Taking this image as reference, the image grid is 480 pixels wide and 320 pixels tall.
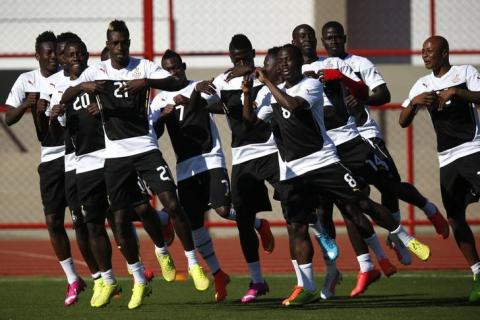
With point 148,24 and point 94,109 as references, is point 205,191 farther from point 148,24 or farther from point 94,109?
point 148,24

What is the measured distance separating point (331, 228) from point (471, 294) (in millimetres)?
1998

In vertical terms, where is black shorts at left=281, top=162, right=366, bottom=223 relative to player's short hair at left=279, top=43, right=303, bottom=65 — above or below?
below

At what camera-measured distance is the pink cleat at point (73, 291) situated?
12430 mm

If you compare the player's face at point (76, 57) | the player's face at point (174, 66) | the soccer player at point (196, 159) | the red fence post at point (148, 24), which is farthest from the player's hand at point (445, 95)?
the red fence post at point (148, 24)

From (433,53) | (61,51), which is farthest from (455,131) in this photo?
(61,51)

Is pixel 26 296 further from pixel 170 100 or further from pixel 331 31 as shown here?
pixel 331 31

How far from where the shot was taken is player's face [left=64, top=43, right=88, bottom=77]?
40.4ft

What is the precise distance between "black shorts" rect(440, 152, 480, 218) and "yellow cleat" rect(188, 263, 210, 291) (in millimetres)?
2403

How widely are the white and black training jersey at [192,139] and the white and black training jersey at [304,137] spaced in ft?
5.71

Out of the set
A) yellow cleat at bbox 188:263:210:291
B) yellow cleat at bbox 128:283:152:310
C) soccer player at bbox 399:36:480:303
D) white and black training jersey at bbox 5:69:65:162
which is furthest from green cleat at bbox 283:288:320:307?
white and black training jersey at bbox 5:69:65:162

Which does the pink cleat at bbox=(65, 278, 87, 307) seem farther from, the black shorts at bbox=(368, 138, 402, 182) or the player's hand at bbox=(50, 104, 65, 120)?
the black shorts at bbox=(368, 138, 402, 182)

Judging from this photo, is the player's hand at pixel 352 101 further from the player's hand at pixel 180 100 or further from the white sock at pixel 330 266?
the player's hand at pixel 180 100

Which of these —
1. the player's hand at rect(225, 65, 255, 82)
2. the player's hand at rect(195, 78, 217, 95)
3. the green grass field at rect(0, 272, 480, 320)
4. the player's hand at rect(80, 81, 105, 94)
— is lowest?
the green grass field at rect(0, 272, 480, 320)

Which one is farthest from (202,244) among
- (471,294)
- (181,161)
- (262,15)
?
(262,15)
